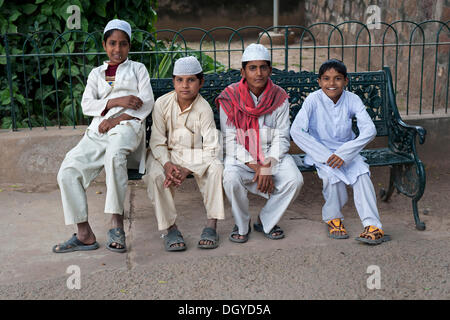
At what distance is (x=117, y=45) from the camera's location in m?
4.04

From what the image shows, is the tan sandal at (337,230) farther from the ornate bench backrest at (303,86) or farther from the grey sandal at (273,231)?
the ornate bench backrest at (303,86)

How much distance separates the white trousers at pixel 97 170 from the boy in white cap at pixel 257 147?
69 cm

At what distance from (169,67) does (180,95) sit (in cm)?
174

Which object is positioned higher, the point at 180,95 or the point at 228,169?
the point at 180,95

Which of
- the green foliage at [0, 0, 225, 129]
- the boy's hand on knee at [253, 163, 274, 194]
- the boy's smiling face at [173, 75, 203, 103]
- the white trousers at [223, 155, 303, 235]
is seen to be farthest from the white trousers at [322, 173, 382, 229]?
the green foliage at [0, 0, 225, 129]

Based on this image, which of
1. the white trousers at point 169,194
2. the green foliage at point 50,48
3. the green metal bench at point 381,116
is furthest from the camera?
the green foliage at point 50,48

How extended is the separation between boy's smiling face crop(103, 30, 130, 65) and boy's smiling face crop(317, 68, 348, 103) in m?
1.44

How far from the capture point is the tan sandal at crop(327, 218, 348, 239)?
3975mm

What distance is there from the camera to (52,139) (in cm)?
507

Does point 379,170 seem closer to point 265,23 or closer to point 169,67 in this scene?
point 169,67

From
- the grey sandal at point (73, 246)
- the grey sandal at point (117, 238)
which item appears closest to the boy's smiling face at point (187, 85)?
the grey sandal at point (117, 238)

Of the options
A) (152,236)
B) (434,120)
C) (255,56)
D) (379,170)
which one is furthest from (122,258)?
(434,120)

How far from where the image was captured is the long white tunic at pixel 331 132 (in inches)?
159

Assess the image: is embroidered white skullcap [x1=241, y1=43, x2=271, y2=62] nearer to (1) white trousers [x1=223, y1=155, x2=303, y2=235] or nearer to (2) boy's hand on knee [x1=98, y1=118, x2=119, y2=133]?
(1) white trousers [x1=223, y1=155, x2=303, y2=235]
